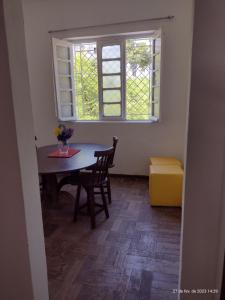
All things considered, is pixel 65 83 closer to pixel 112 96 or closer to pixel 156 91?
pixel 112 96

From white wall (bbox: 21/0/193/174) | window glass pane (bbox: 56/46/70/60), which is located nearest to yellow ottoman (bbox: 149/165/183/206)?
white wall (bbox: 21/0/193/174)

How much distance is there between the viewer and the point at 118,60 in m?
3.82

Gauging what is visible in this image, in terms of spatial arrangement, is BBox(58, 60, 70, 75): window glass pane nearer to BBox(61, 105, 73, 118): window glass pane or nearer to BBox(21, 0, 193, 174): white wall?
BBox(21, 0, 193, 174): white wall

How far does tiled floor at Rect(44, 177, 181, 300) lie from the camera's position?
1679 millimetres

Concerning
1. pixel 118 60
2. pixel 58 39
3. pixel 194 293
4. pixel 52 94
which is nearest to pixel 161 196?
pixel 194 293

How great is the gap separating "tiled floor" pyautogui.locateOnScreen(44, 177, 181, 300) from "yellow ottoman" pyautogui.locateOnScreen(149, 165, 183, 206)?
0.11 m

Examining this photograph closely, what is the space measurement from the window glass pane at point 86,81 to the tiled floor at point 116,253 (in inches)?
72.2

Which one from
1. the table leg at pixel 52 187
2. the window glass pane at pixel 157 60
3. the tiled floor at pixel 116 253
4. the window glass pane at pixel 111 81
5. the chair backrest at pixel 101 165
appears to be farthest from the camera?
the window glass pane at pixel 111 81

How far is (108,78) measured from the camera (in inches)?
154

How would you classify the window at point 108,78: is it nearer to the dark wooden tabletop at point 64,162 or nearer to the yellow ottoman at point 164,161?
the yellow ottoman at point 164,161

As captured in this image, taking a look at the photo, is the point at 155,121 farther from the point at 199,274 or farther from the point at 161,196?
the point at 199,274

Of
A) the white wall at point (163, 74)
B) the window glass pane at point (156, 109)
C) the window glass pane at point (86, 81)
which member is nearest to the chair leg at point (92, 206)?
the white wall at point (163, 74)

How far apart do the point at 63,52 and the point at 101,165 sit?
244cm

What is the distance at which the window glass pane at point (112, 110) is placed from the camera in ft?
13.1
